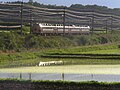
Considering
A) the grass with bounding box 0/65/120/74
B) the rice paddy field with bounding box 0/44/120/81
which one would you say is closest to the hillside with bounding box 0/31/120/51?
the rice paddy field with bounding box 0/44/120/81

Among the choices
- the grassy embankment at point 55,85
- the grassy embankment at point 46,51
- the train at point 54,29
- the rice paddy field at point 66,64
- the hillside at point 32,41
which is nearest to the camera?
the grassy embankment at point 55,85

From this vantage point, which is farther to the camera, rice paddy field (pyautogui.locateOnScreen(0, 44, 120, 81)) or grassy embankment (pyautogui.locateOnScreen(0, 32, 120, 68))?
grassy embankment (pyautogui.locateOnScreen(0, 32, 120, 68))

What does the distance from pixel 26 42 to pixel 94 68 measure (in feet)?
61.9

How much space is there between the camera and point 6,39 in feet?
149

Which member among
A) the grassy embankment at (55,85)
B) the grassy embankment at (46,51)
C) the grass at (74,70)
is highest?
the grassy embankment at (55,85)

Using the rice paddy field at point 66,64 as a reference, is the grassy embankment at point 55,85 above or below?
above

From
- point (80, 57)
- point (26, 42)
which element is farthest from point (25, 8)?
point (80, 57)

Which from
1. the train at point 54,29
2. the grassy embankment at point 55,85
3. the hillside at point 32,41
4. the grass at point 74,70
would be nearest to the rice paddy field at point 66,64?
the grass at point 74,70

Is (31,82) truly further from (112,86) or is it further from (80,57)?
(80,57)

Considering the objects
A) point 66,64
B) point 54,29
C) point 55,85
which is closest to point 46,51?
point 66,64

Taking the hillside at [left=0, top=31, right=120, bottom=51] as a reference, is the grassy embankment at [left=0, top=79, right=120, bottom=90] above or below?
above

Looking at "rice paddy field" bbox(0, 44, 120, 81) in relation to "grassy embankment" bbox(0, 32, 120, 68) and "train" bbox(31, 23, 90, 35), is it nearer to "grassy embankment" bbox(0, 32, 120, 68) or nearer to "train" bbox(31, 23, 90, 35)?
"grassy embankment" bbox(0, 32, 120, 68)

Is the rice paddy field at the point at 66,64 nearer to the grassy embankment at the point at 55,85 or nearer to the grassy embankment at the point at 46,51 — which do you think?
the grassy embankment at the point at 46,51

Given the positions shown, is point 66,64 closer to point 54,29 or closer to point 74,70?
point 74,70
